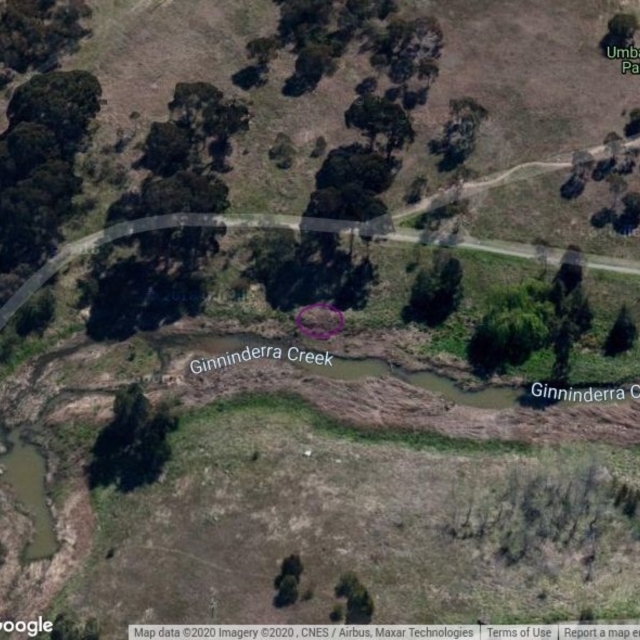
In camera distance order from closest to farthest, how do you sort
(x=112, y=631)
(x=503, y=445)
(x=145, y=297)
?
1. (x=112, y=631)
2. (x=503, y=445)
3. (x=145, y=297)

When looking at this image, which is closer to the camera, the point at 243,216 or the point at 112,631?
the point at 112,631

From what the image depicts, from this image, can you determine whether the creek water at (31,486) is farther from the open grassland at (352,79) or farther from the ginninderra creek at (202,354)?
the open grassland at (352,79)

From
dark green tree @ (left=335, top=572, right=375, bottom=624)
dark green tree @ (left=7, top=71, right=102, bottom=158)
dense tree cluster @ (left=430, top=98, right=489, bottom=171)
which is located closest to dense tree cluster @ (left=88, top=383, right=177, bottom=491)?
dark green tree @ (left=335, top=572, right=375, bottom=624)

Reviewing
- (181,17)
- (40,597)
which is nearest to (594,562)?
(40,597)

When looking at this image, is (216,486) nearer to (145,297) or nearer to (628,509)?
A: (145,297)

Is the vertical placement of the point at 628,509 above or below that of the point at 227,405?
below

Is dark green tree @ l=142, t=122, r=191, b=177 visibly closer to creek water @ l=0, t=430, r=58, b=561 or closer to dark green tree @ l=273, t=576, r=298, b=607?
creek water @ l=0, t=430, r=58, b=561

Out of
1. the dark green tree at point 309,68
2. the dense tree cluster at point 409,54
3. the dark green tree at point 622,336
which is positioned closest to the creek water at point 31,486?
the dark green tree at point 309,68
